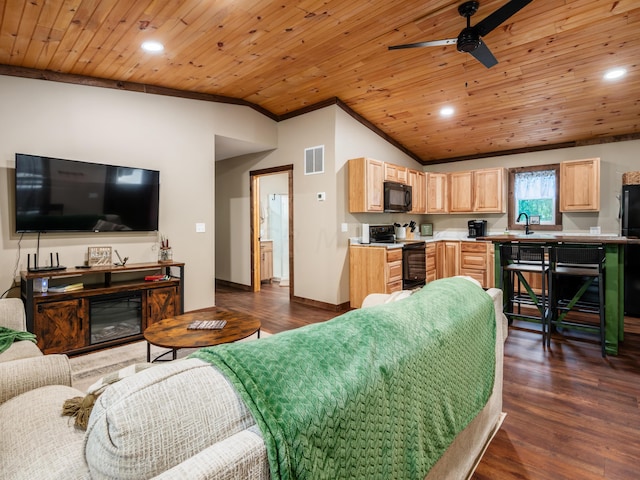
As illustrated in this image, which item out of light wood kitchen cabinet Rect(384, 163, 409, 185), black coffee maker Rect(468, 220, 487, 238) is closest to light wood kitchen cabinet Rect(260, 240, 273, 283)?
light wood kitchen cabinet Rect(384, 163, 409, 185)

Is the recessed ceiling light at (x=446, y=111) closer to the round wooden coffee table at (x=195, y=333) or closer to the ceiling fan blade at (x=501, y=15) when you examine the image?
the ceiling fan blade at (x=501, y=15)

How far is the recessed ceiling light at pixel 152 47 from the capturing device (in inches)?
125

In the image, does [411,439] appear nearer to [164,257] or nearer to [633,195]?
[164,257]

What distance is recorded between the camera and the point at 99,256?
377 cm

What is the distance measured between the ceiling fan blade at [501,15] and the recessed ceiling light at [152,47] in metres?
2.75

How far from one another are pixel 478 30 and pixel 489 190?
13.0ft

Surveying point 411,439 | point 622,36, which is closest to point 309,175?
point 622,36

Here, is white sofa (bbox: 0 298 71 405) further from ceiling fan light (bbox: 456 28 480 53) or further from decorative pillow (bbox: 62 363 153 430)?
ceiling fan light (bbox: 456 28 480 53)

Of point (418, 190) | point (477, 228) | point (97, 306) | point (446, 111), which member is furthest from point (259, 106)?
point (477, 228)

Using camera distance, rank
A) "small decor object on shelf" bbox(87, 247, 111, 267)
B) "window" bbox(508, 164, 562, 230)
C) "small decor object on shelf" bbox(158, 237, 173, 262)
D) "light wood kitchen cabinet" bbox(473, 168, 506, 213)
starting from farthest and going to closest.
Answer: "light wood kitchen cabinet" bbox(473, 168, 506, 213) < "window" bbox(508, 164, 562, 230) < "small decor object on shelf" bbox(158, 237, 173, 262) < "small decor object on shelf" bbox(87, 247, 111, 267)

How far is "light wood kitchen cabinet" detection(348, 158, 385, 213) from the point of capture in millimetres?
4910

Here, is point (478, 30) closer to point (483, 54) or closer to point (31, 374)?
point (483, 54)

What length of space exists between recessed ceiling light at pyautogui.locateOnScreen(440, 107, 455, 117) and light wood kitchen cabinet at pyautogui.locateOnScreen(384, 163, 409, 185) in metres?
1.02

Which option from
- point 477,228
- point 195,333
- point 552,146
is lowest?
point 195,333
